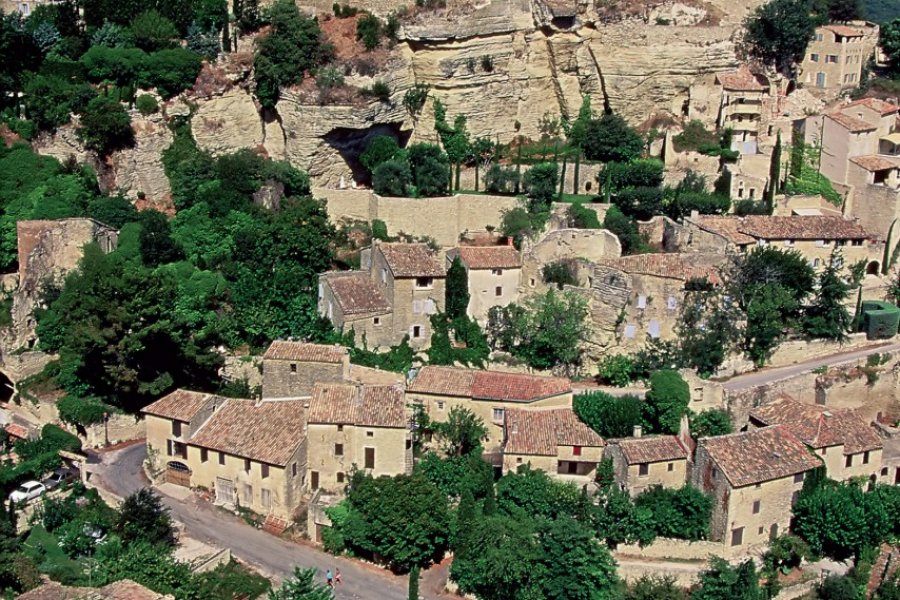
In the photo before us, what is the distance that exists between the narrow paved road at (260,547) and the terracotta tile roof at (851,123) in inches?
1007

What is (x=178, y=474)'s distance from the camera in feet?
154

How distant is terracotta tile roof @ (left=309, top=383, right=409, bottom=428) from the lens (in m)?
44.9

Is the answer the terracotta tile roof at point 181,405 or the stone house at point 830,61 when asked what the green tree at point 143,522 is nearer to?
the terracotta tile roof at point 181,405

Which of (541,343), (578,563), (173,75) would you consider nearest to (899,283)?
(541,343)

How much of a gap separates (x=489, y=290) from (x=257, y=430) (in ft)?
32.2

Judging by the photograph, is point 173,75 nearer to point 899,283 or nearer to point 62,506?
point 62,506

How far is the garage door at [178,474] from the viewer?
4684cm

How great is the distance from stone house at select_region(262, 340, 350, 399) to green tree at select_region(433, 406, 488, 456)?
358 centimetres

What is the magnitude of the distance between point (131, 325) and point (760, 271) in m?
20.8

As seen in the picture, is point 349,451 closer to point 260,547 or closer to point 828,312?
point 260,547

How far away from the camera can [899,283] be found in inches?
2154

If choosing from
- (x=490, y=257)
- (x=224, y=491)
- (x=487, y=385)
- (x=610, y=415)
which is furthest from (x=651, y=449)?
(x=224, y=491)

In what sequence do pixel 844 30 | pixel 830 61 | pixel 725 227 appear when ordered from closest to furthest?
pixel 725 227
pixel 830 61
pixel 844 30

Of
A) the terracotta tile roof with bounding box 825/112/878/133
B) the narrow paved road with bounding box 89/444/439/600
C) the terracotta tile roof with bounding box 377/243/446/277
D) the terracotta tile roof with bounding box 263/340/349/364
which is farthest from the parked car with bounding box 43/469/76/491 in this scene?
the terracotta tile roof with bounding box 825/112/878/133
